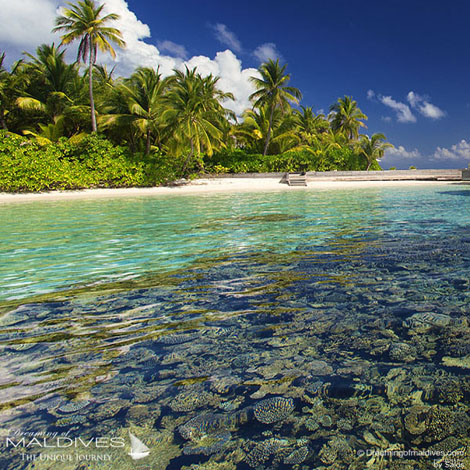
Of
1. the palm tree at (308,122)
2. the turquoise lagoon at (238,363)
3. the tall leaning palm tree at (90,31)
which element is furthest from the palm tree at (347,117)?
the turquoise lagoon at (238,363)

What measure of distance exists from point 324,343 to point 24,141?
76.4 ft

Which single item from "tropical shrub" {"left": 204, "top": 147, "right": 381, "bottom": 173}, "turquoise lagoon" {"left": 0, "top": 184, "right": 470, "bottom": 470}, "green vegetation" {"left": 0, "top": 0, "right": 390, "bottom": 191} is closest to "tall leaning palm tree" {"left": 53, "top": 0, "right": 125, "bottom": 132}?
"green vegetation" {"left": 0, "top": 0, "right": 390, "bottom": 191}

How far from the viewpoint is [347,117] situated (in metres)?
39.1

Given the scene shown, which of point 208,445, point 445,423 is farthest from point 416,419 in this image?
point 208,445

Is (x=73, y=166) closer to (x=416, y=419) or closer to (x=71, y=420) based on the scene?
(x=71, y=420)

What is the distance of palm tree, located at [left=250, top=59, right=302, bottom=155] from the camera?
99.5 ft

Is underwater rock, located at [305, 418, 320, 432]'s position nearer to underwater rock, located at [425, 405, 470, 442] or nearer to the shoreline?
underwater rock, located at [425, 405, 470, 442]

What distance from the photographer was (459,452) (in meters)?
1.40

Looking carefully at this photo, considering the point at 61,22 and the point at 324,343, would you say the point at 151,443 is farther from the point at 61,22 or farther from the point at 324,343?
the point at 61,22

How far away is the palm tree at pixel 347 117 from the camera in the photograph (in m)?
38.9

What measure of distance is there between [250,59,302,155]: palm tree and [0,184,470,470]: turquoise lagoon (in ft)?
92.8

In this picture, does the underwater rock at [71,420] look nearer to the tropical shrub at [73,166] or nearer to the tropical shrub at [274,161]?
the tropical shrub at [73,166]

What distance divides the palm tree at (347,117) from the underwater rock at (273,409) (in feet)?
138

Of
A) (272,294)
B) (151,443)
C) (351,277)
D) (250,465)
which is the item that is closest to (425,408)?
(250,465)
